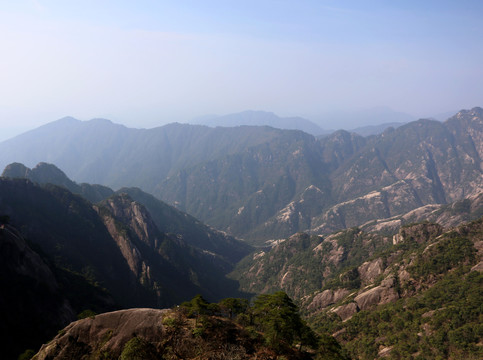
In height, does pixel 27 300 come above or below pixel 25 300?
below

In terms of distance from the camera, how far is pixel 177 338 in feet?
124

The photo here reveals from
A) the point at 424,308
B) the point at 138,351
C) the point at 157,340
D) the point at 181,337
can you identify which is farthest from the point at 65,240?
the point at 424,308

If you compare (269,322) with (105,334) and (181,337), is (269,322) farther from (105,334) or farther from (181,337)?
(105,334)

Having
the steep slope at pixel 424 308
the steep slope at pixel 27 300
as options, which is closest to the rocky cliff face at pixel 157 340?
the steep slope at pixel 27 300

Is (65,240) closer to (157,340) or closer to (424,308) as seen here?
(157,340)

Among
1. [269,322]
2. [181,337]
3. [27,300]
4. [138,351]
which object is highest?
[138,351]

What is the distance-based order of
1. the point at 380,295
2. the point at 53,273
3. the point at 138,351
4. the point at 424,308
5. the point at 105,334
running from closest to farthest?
the point at 138,351
the point at 105,334
the point at 424,308
the point at 53,273
the point at 380,295

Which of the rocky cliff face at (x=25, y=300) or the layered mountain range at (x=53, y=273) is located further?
the layered mountain range at (x=53, y=273)

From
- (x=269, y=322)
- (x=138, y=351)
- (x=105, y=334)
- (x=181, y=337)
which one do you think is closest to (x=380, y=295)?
(x=269, y=322)

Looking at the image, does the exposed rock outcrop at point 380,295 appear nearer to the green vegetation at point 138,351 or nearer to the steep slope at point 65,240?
the green vegetation at point 138,351

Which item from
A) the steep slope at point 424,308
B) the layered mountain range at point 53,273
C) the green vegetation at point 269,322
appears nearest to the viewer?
the green vegetation at point 269,322

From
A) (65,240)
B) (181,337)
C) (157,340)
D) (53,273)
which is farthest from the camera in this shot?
(65,240)

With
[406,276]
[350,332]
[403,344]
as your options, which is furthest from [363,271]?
[403,344]

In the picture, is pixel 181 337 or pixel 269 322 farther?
pixel 269 322
